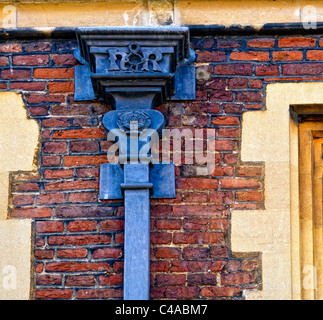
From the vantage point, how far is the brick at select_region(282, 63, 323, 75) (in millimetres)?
3959

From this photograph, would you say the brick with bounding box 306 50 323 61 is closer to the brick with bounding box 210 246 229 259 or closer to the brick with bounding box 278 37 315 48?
the brick with bounding box 278 37 315 48

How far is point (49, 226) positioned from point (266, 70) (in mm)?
1604

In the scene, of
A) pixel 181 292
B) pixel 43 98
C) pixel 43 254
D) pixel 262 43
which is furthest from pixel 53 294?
pixel 262 43

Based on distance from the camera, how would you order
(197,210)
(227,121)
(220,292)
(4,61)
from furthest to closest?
(4,61)
(227,121)
(197,210)
(220,292)

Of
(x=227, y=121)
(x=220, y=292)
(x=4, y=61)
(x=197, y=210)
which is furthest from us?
(x=4, y=61)

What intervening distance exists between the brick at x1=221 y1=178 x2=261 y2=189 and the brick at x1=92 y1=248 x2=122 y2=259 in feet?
2.38

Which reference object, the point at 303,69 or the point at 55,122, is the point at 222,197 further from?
the point at 55,122

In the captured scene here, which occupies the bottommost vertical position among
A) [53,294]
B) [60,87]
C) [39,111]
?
[53,294]

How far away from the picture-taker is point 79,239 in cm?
379

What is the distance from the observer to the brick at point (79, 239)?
3783mm

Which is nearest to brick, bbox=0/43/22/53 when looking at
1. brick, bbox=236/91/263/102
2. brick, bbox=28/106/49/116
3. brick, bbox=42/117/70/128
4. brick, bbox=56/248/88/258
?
brick, bbox=28/106/49/116

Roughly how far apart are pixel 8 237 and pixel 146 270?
2.73 feet

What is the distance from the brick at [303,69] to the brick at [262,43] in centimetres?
17

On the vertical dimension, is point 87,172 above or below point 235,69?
below
